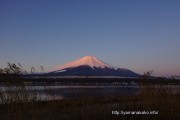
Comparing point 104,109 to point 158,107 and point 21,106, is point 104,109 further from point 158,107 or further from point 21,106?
point 21,106

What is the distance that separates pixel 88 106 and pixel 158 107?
2.29 meters

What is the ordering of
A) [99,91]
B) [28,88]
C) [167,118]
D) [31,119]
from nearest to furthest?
[31,119], [167,118], [28,88], [99,91]

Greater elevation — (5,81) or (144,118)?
(5,81)

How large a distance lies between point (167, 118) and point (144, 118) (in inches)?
40.2

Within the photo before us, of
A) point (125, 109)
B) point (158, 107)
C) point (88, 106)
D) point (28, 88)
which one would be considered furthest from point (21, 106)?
point (158, 107)

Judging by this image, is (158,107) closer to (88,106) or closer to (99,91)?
(88,106)

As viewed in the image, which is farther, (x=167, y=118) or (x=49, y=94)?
(x=49, y=94)

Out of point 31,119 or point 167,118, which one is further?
point 167,118

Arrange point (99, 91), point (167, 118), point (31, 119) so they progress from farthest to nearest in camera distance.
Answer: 1. point (99, 91)
2. point (167, 118)
3. point (31, 119)

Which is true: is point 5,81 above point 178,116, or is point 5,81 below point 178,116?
above

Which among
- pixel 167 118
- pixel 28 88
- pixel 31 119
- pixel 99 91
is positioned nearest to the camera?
pixel 31 119

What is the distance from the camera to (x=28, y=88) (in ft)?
42.2

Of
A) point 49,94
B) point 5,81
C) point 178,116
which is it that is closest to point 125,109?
point 178,116

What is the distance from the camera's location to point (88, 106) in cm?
1248
